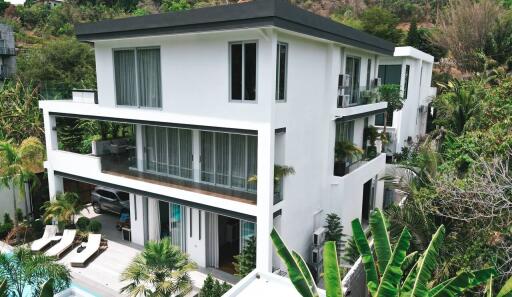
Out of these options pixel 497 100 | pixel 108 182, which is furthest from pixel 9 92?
pixel 497 100

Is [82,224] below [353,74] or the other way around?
below

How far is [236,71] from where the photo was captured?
12195 mm

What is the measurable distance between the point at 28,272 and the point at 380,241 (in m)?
9.94

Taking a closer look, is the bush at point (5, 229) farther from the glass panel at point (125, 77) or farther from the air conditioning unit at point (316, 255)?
the air conditioning unit at point (316, 255)

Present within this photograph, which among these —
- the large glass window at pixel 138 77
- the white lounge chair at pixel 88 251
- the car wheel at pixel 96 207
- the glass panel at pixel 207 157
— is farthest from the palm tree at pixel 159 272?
the car wheel at pixel 96 207

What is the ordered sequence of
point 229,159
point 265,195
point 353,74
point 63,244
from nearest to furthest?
1. point 265,195
2. point 229,159
3. point 63,244
4. point 353,74

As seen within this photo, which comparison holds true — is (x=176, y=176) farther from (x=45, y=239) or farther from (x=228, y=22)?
(x=45, y=239)

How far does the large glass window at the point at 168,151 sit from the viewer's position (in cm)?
1472

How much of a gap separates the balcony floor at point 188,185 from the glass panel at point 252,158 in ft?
1.40

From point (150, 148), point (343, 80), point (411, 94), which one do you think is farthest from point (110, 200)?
point (411, 94)

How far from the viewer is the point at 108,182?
15797 millimetres

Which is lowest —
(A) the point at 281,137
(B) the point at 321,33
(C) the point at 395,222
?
(C) the point at 395,222

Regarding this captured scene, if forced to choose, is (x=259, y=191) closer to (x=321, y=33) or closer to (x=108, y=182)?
(x=321, y=33)

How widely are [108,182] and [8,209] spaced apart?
7245mm
